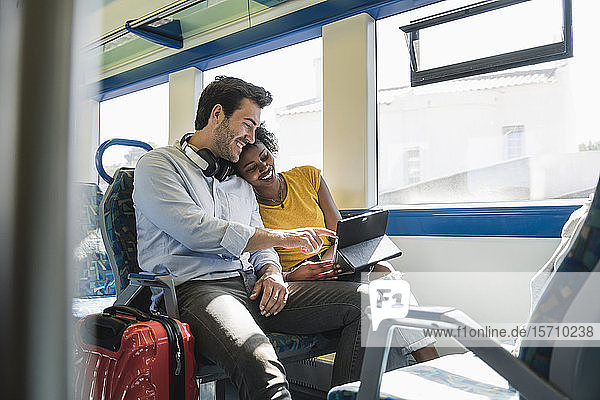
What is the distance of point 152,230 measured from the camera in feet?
6.36

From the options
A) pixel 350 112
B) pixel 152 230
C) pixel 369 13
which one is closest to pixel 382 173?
pixel 350 112

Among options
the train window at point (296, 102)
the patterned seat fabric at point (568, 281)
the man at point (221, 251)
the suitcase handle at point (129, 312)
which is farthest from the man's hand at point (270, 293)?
the train window at point (296, 102)

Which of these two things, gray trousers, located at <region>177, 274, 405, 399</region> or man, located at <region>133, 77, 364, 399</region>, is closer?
gray trousers, located at <region>177, 274, 405, 399</region>

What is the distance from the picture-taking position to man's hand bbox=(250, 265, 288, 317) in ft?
6.21

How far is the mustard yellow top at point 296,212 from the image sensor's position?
95.0 inches

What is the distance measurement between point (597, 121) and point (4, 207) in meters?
2.52

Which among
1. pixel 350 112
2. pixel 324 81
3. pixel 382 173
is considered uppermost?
pixel 324 81

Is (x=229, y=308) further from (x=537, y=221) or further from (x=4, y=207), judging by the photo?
(x=4, y=207)

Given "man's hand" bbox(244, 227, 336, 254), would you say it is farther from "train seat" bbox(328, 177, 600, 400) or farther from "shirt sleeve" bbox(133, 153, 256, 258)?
"train seat" bbox(328, 177, 600, 400)

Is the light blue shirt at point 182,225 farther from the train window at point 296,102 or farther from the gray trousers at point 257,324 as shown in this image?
the train window at point 296,102

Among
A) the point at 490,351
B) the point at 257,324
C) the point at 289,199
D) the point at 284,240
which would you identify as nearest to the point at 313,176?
the point at 289,199

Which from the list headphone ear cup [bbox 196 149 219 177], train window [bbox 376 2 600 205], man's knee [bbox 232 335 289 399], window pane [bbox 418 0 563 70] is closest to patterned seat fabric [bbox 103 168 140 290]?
headphone ear cup [bbox 196 149 219 177]

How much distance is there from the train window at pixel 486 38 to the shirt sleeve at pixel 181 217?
4.68ft

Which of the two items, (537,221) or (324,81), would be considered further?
(324,81)
